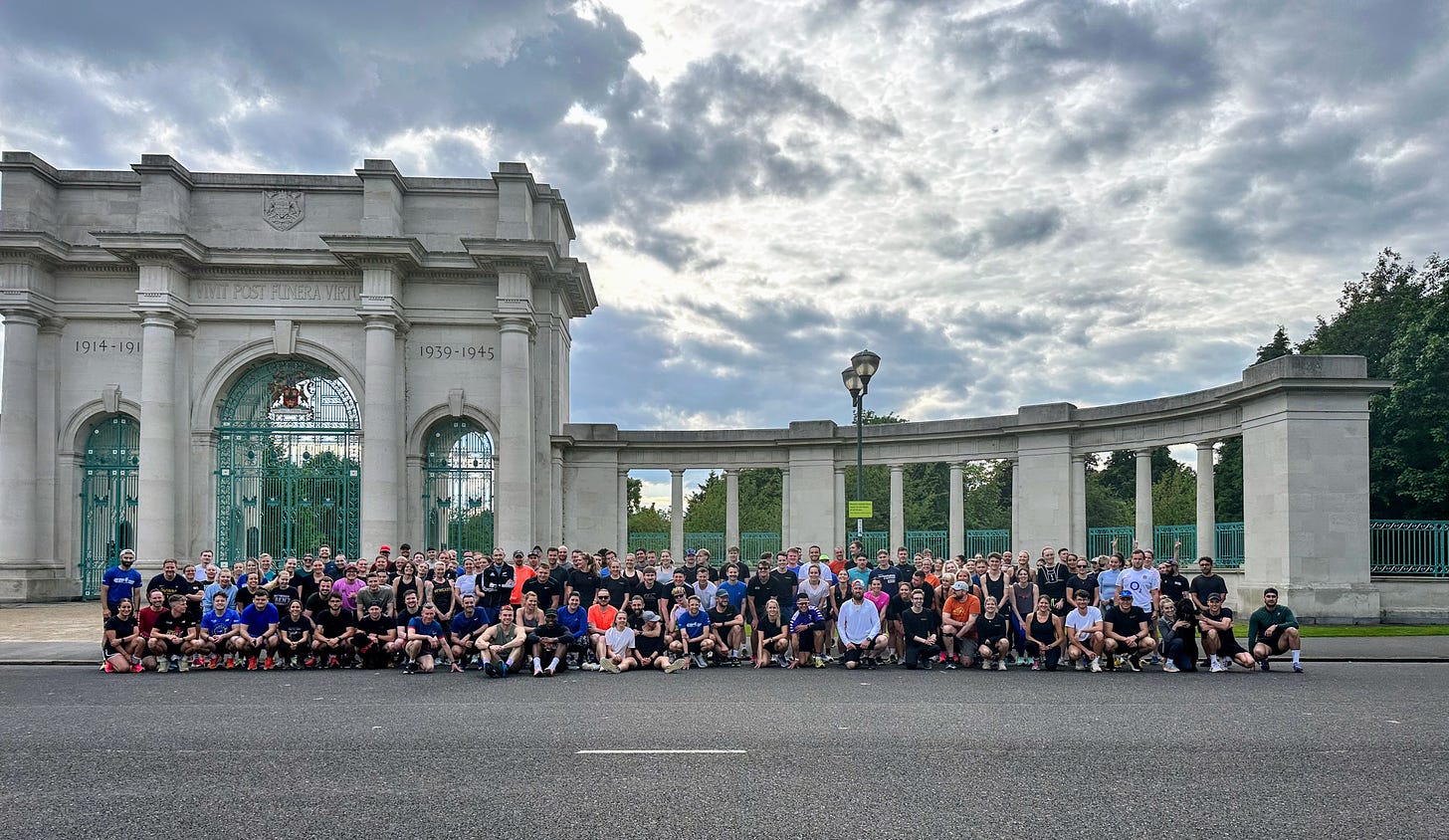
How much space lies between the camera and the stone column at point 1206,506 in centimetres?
2378

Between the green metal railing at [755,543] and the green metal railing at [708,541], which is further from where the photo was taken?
the green metal railing at [708,541]

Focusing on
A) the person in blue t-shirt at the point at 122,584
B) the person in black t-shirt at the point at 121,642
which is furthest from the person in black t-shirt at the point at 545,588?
the person in blue t-shirt at the point at 122,584

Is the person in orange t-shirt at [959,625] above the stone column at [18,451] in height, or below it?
below

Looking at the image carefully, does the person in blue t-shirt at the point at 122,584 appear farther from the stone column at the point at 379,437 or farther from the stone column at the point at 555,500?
the stone column at the point at 555,500

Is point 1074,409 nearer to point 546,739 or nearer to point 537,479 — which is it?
point 537,479

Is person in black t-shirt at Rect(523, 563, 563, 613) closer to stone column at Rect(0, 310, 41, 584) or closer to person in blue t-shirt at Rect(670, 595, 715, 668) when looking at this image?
person in blue t-shirt at Rect(670, 595, 715, 668)

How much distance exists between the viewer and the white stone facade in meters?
26.0

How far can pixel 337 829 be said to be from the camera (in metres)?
6.46

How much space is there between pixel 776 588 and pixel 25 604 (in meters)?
19.8

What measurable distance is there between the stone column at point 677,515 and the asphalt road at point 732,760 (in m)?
19.5

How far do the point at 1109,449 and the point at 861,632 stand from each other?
14.7m

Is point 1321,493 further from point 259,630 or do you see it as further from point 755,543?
point 259,630

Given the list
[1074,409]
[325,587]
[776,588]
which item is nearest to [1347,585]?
[1074,409]

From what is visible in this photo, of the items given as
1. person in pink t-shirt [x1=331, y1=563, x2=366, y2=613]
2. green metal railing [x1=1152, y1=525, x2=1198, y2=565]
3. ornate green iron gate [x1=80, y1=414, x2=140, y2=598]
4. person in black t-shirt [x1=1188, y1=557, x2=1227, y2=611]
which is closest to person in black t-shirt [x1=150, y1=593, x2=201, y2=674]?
person in pink t-shirt [x1=331, y1=563, x2=366, y2=613]
